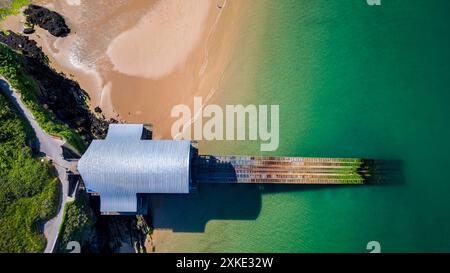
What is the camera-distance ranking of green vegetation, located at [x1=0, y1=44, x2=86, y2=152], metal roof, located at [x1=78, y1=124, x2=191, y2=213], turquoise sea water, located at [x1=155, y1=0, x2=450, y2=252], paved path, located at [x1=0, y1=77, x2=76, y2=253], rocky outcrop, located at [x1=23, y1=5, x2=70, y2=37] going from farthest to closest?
rocky outcrop, located at [x1=23, y1=5, x2=70, y2=37], turquoise sea water, located at [x1=155, y1=0, x2=450, y2=252], green vegetation, located at [x1=0, y1=44, x2=86, y2=152], paved path, located at [x1=0, y1=77, x2=76, y2=253], metal roof, located at [x1=78, y1=124, x2=191, y2=213]

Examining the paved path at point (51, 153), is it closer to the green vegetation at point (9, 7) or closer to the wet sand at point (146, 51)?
the wet sand at point (146, 51)

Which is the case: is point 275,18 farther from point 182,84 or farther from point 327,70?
point 182,84

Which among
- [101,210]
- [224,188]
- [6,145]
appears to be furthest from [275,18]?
[6,145]

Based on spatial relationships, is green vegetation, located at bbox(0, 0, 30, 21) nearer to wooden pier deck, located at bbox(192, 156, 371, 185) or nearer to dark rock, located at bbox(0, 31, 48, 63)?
dark rock, located at bbox(0, 31, 48, 63)

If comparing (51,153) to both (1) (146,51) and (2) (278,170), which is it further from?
(2) (278,170)

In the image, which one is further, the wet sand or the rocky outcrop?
the rocky outcrop

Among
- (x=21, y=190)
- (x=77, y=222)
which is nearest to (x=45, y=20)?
(x=21, y=190)

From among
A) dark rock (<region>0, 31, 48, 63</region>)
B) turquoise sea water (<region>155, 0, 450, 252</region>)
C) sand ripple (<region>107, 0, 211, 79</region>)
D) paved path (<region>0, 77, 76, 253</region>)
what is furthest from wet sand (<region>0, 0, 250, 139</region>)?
paved path (<region>0, 77, 76, 253</region>)

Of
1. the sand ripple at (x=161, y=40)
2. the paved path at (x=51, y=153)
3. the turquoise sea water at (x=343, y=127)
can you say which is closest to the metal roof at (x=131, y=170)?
the paved path at (x=51, y=153)
